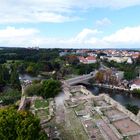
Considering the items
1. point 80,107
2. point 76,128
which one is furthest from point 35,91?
point 76,128

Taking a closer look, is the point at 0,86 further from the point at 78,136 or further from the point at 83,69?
the point at 78,136

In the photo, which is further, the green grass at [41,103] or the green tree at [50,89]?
the green tree at [50,89]

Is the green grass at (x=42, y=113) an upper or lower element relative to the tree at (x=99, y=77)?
upper

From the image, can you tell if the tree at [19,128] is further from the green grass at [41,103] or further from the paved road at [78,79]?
the paved road at [78,79]

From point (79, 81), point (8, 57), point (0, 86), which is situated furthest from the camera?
point (8, 57)

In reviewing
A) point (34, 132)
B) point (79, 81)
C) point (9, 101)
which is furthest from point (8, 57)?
point (34, 132)

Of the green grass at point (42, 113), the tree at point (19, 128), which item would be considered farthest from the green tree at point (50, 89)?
the tree at point (19, 128)

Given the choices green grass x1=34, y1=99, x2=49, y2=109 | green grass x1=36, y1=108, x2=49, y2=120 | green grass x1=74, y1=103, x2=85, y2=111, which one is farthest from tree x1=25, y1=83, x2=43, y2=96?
green grass x1=36, y1=108, x2=49, y2=120

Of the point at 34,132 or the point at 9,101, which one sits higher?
the point at 34,132

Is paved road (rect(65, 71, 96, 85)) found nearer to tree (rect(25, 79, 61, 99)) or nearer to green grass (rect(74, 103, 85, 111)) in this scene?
tree (rect(25, 79, 61, 99))
